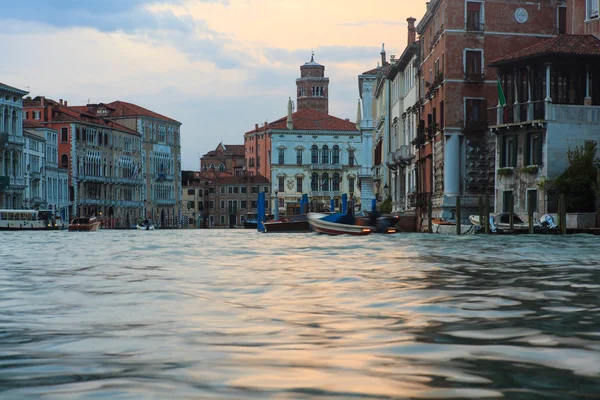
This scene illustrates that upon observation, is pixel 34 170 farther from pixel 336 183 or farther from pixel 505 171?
pixel 505 171

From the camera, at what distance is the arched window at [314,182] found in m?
94.9

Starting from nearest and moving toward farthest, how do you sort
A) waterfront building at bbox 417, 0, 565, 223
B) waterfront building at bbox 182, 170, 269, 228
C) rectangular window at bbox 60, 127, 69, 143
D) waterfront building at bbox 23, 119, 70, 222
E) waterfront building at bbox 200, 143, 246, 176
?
waterfront building at bbox 417, 0, 565, 223
waterfront building at bbox 23, 119, 70, 222
rectangular window at bbox 60, 127, 69, 143
waterfront building at bbox 182, 170, 269, 228
waterfront building at bbox 200, 143, 246, 176

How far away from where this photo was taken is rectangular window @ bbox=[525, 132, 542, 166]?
32.0 m

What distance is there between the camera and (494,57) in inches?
1427

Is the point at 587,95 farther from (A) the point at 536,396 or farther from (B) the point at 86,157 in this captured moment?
(B) the point at 86,157

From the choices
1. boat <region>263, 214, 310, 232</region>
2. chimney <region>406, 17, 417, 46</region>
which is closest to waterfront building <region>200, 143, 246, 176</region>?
chimney <region>406, 17, 417, 46</region>

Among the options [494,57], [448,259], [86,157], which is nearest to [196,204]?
[86,157]

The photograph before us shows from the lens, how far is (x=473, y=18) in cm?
3631

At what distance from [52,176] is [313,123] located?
31.5 meters

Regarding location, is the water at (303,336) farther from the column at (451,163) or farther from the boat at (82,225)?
the boat at (82,225)

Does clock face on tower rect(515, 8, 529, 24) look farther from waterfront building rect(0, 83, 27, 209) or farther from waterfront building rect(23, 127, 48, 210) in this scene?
waterfront building rect(23, 127, 48, 210)

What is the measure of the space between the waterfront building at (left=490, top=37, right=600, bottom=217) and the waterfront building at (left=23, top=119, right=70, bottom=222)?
4494 cm

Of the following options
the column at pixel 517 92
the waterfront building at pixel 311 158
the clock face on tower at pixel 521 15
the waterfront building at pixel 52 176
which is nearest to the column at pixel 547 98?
the column at pixel 517 92

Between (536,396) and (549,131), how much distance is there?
2877cm
